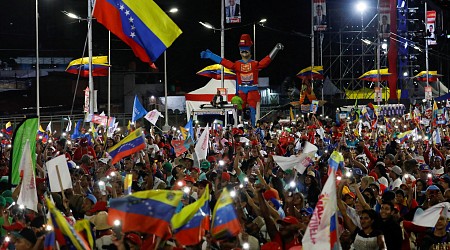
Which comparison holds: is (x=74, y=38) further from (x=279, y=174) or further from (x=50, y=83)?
(x=279, y=174)

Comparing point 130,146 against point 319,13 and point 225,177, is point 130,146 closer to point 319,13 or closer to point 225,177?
point 225,177

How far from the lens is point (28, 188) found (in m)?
9.70

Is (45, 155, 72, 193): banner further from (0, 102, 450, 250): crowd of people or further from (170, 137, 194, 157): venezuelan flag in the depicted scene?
(170, 137, 194, 157): venezuelan flag

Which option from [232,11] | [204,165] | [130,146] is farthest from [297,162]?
[232,11]

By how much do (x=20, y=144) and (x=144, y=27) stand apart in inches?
117

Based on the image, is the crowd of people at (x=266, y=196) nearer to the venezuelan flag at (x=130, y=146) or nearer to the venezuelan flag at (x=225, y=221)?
the venezuelan flag at (x=225, y=221)

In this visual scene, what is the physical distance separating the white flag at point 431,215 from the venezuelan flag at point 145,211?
312 cm

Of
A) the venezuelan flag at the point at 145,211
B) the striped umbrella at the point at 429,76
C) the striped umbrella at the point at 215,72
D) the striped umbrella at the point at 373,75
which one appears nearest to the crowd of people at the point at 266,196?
the venezuelan flag at the point at 145,211

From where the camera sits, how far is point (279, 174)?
44.9ft

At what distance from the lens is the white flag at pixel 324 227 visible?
295 inches

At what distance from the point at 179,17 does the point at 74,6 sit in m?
6.86

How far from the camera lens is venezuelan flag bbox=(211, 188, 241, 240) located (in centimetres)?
745

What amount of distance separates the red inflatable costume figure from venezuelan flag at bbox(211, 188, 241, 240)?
1854cm

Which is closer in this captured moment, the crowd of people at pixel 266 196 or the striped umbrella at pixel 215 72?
the crowd of people at pixel 266 196
